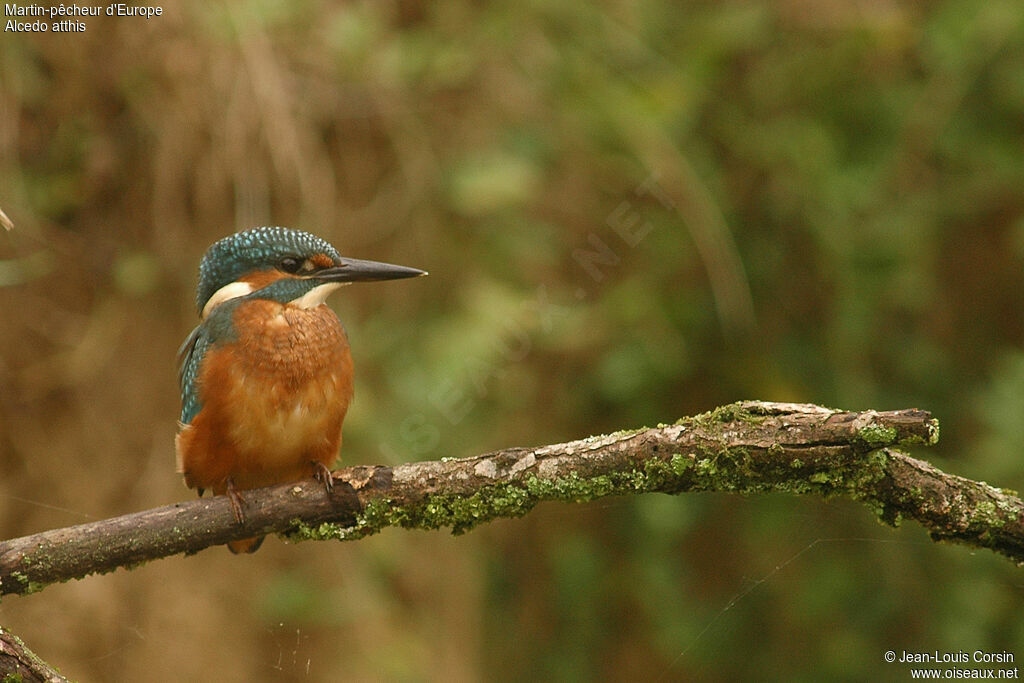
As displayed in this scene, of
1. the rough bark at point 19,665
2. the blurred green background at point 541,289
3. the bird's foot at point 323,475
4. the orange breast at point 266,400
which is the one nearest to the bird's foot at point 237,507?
the bird's foot at point 323,475

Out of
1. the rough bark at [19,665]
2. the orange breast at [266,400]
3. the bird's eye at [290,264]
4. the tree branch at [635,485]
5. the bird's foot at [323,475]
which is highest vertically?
the bird's eye at [290,264]

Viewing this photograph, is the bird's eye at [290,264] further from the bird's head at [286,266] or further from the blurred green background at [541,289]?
the blurred green background at [541,289]

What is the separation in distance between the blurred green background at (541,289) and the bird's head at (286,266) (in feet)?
2.89

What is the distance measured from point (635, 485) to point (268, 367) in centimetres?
90

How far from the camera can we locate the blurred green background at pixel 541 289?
313cm

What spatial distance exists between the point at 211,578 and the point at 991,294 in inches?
119

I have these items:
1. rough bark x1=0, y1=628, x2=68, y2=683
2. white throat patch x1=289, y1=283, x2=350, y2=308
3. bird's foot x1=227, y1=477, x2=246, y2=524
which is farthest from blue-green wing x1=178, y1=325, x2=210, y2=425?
rough bark x1=0, y1=628, x2=68, y2=683

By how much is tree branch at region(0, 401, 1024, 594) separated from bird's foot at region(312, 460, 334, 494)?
2cm

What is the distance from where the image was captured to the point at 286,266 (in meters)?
2.17

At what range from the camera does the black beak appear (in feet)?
6.89

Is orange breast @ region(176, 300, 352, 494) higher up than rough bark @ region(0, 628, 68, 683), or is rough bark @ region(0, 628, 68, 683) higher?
orange breast @ region(176, 300, 352, 494)

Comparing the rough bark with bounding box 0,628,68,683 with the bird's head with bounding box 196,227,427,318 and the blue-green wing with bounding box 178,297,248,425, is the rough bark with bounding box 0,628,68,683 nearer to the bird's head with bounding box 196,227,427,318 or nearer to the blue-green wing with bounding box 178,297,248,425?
the blue-green wing with bounding box 178,297,248,425

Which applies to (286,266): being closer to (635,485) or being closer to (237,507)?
(237,507)

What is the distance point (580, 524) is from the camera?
3.63 m
